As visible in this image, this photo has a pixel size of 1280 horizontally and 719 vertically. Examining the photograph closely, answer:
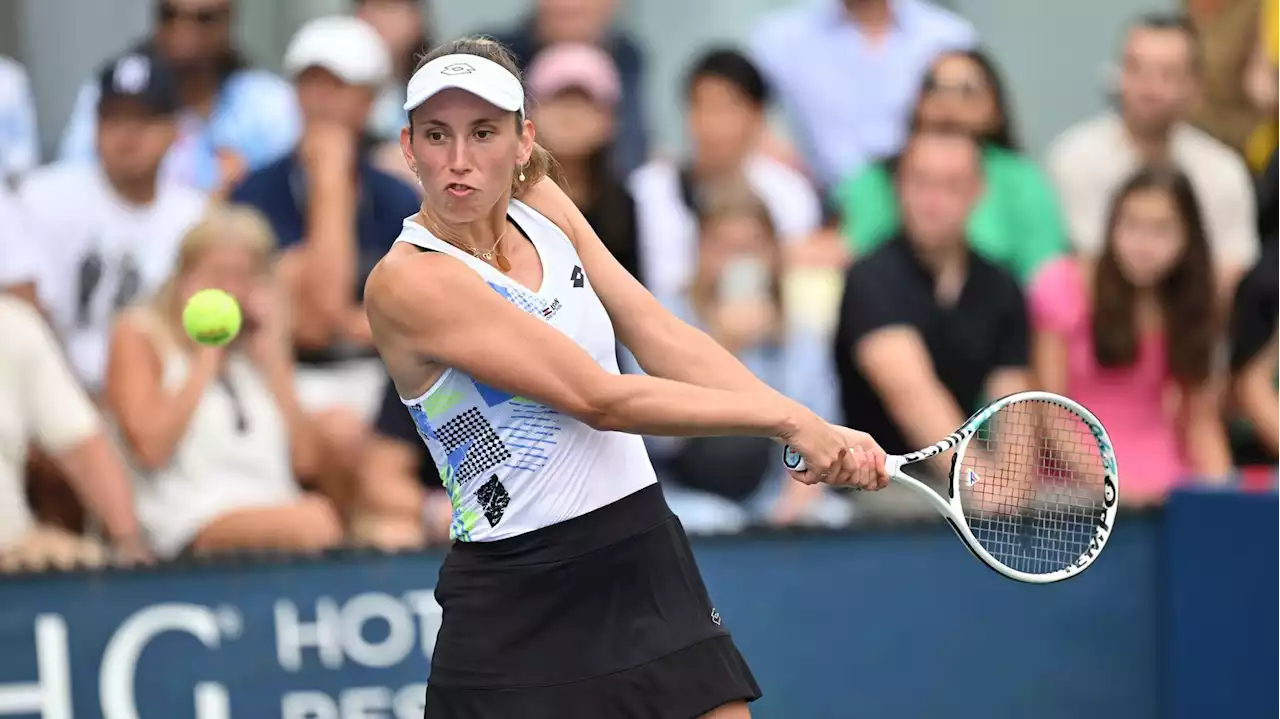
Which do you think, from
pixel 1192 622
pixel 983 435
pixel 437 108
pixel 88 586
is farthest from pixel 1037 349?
pixel 437 108

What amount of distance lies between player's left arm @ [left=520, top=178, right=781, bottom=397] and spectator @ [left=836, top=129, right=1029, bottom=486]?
2.38m

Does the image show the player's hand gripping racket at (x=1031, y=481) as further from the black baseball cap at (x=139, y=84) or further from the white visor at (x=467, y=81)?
the black baseball cap at (x=139, y=84)

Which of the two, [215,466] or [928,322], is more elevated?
[928,322]

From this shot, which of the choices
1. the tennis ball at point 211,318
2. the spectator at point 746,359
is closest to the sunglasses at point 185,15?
the spectator at point 746,359

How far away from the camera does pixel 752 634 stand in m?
6.00

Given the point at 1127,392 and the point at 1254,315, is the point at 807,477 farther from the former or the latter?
the point at 1254,315

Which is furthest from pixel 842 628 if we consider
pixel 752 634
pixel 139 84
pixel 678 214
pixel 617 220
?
pixel 139 84

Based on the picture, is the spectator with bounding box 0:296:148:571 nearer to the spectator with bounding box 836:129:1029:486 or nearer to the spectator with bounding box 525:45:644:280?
the spectator with bounding box 525:45:644:280

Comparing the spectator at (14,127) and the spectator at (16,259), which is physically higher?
the spectator at (14,127)

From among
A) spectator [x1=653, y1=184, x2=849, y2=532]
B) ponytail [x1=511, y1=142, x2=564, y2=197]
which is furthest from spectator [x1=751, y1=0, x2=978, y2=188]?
ponytail [x1=511, y1=142, x2=564, y2=197]

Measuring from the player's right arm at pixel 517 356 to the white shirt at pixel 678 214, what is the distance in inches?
126

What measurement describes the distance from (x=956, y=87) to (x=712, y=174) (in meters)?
0.95

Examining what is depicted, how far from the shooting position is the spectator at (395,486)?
628cm

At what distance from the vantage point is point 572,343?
355 cm
